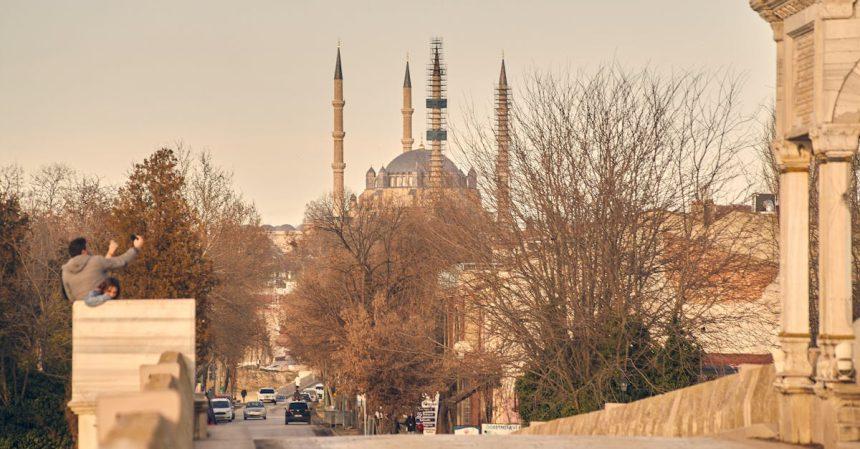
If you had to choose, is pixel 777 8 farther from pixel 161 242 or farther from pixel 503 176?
pixel 161 242

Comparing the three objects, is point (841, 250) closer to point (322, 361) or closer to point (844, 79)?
point (844, 79)

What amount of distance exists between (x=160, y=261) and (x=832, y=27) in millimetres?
34120

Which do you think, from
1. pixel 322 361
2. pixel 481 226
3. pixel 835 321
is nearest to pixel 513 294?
pixel 481 226

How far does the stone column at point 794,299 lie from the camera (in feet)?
53.3

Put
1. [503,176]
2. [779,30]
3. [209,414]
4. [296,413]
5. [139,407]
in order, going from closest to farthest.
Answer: [139,407] → [779,30] → [503,176] → [209,414] → [296,413]

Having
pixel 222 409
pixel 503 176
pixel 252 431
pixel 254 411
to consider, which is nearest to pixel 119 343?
pixel 503 176

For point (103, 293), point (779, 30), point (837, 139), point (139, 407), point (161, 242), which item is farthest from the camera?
point (161, 242)

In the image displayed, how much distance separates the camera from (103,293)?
15031mm

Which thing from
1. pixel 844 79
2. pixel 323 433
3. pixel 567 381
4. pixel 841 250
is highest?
pixel 844 79

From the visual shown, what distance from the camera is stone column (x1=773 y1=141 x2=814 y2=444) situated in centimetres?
1623

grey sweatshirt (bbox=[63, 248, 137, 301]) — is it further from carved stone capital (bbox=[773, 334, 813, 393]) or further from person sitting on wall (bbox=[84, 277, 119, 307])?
carved stone capital (bbox=[773, 334, 813, 393])

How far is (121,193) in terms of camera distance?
50.2 metres

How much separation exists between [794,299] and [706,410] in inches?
106

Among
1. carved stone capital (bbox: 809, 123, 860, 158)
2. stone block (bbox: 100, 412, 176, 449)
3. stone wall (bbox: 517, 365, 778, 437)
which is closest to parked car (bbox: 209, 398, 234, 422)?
stone wall (bbox: 517, 365, 778, 437)
